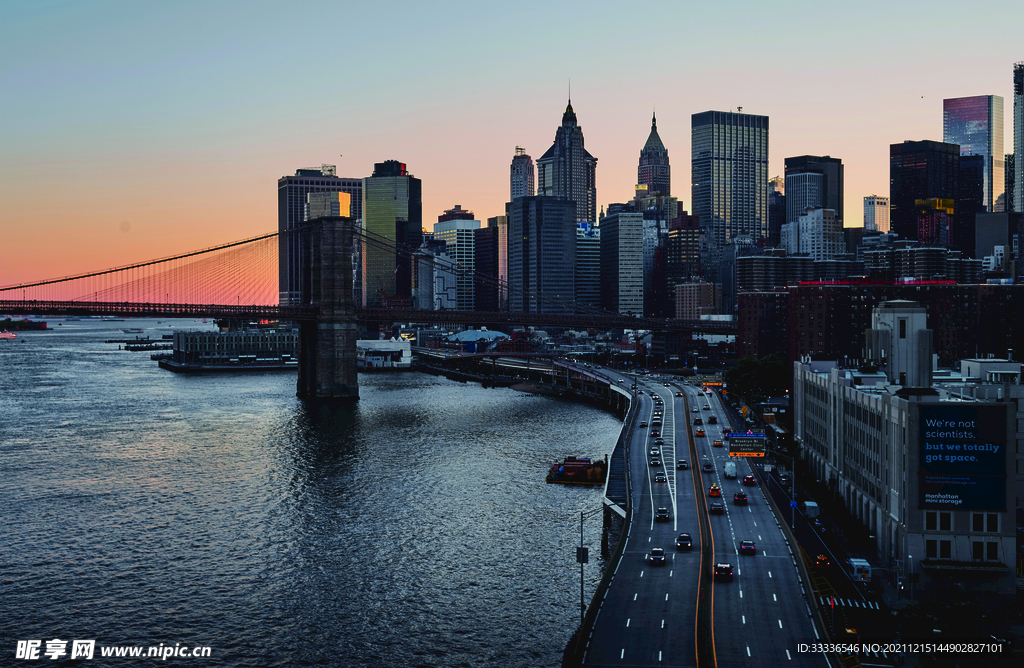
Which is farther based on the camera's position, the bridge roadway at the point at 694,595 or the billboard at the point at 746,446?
the billboard at the point at 746,446

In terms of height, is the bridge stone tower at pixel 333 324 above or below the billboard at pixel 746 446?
above

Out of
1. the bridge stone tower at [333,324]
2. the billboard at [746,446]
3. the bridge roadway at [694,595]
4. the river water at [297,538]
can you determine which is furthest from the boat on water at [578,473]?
the bridge stone tower at [333,324]

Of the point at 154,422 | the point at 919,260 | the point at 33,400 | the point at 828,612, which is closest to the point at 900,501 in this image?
the point at 828,612

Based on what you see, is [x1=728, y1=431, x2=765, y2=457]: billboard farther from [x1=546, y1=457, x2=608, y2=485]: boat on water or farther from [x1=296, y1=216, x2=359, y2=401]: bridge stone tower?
[x1=296, y1=216, x2=359, y2=401]: bridge stone tower

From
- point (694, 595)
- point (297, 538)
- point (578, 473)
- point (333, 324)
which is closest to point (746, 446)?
point (578, 473)

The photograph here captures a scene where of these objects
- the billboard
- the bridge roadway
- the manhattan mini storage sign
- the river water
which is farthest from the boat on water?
the manhattan mini storage sign

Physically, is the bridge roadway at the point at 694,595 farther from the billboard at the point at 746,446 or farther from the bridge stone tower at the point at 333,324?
the bridge stone tower at the point at 333,324

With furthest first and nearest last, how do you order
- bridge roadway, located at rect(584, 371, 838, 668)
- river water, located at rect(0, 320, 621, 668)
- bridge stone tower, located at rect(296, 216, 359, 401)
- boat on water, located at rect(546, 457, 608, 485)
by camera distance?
bridge stone tower, located at rect(296, 216, 359, 401), boat on water, located at rect(546, 457, 608, 485), river water, located at rect(0, 320, 621, 668), bridge roadway, located at rect(584, 371, 838, 668)
